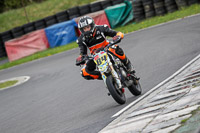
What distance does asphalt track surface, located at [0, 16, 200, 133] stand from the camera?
880 cm

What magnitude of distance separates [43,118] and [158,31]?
11.1 metres

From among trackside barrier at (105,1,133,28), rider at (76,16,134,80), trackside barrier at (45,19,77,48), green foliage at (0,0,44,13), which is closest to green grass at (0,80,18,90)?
rider at (76,16,134,80)

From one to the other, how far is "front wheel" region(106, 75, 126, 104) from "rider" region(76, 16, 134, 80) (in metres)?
0.56

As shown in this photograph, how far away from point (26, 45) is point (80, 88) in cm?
1615

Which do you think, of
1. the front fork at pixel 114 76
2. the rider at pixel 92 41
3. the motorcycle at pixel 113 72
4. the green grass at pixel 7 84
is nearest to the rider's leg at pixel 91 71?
the rider at pixel 92 41

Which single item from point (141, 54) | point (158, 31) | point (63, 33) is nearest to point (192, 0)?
point (158, 31)

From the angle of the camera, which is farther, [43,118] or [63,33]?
[63,33]

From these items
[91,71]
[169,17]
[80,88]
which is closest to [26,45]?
[169,17]

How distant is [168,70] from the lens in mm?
11578

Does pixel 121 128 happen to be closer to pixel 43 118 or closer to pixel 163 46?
pixel 43 118

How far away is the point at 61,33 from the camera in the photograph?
27844mm

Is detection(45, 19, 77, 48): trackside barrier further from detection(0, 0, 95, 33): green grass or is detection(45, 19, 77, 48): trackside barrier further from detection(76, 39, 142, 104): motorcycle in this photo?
detection(76, 39, 142, 104): motorcycle

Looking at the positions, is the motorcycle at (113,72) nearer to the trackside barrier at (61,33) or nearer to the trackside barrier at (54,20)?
the trackside barrier at (61,33)

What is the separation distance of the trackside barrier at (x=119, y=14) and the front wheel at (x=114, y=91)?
19.0 meters
